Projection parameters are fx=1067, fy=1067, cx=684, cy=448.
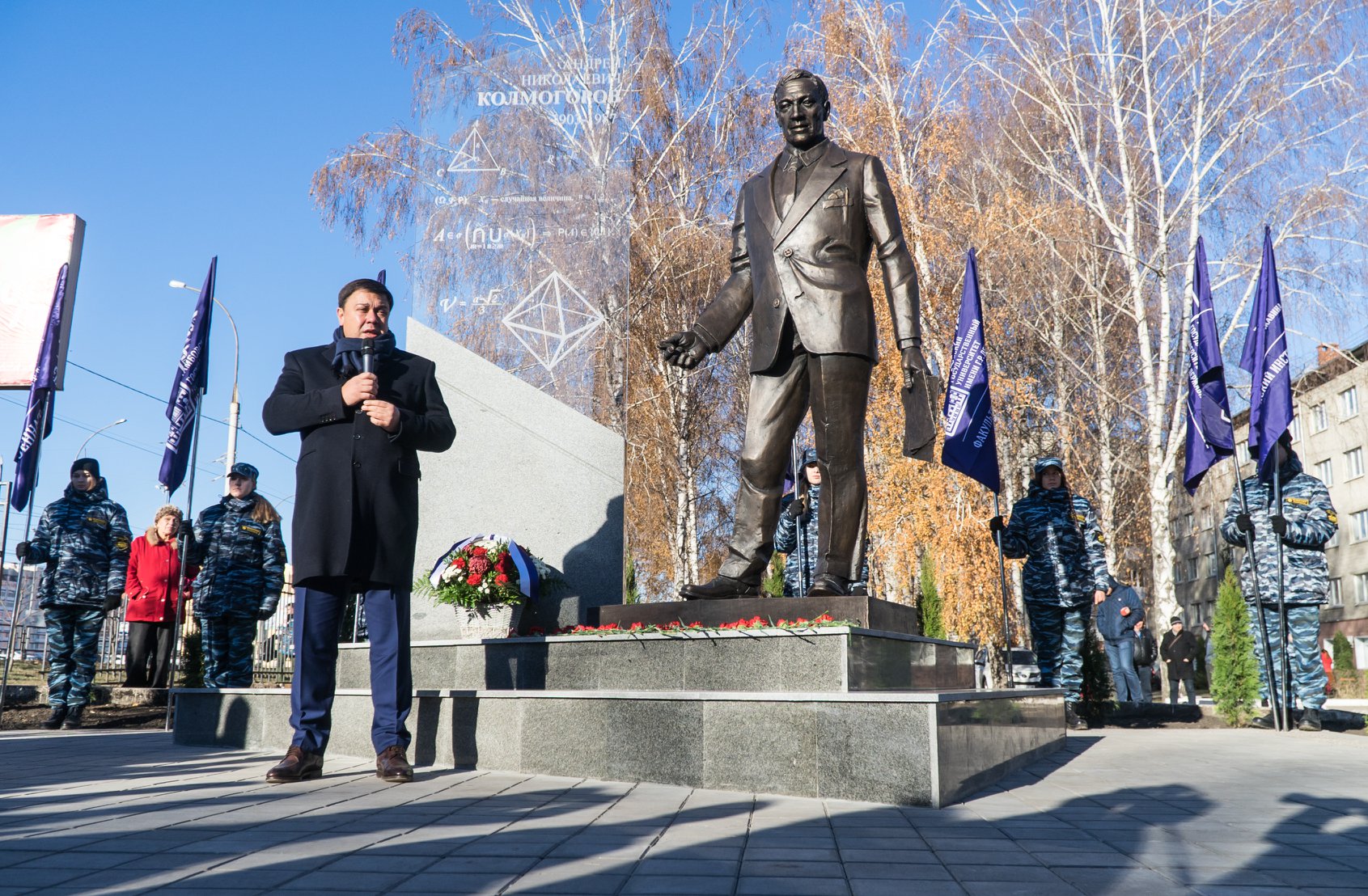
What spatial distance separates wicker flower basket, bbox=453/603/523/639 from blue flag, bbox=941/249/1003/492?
4122 millimetres

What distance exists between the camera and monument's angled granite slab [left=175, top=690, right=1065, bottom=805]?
13.1 feet

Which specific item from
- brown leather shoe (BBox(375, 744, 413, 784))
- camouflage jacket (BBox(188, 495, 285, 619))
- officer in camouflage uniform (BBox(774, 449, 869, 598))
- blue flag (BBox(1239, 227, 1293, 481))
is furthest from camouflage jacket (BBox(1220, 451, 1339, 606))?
camouflage jacket (BBox(188, 495, 285, 619))

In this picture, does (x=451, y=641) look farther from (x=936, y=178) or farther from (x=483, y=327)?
(x=936, y=178)

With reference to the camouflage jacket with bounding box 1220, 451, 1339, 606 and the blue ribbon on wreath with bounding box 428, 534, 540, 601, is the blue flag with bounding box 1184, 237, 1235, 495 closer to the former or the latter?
the camouflage jacket with bounding box 1220, 451, 1339, 606

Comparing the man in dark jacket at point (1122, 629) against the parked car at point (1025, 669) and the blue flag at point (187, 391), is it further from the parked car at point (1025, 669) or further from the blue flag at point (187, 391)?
the blue flag at point (187, 391)

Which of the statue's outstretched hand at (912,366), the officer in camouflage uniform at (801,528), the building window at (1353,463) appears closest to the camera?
the statue's outstretched hand at (912,366)

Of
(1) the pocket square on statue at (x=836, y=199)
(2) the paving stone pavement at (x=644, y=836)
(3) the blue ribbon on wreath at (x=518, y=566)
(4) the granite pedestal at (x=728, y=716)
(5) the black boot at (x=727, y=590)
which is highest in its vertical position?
(1) the pocket square on statue at (x=836, y=199)

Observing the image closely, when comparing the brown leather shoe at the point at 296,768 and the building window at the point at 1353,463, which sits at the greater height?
the building window at the point at 1353,463

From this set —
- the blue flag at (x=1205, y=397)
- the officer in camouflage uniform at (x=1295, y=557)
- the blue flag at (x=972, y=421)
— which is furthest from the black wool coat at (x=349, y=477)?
the blue flag at (x=1205, y=397)

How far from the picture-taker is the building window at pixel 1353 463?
43.2 meters

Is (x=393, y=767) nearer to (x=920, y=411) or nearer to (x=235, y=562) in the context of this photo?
(x=920, y=411)

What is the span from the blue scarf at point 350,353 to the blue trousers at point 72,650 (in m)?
6.01

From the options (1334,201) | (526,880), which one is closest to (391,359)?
(526,880)

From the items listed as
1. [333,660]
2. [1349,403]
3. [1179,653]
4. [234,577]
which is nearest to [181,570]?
[234,577]
